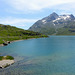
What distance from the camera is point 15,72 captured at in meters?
40.3

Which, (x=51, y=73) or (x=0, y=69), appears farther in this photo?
(x=0, y=69)

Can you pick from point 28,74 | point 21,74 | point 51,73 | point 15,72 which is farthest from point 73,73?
point 15,72

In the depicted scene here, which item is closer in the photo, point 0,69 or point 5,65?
point 0,69

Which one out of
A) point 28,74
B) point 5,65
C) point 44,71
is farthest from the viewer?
point 5,65

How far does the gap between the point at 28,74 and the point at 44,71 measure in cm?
752

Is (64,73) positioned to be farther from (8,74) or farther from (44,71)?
(8,74)

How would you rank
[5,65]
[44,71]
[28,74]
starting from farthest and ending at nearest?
[5,65] → [44,71] → [28,74]

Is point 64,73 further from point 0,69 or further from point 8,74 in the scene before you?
point 0,69

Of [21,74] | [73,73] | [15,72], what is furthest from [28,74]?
[73,73]

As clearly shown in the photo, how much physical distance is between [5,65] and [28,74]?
1528cm

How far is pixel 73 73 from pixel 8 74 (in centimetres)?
2685

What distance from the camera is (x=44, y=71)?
1638 inches

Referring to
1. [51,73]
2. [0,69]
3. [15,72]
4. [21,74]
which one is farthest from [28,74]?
[0,69]

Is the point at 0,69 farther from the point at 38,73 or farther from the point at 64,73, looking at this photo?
the point at 64,73
